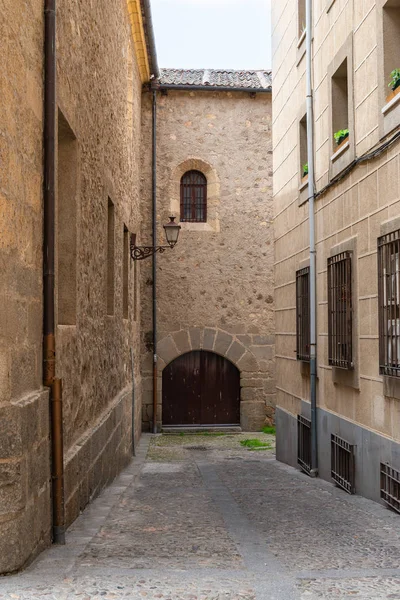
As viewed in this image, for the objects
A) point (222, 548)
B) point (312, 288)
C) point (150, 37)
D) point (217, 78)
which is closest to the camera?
point (222, 548)

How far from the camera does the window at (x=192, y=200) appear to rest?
17250 millimetres

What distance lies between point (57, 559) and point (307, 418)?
20.5ft

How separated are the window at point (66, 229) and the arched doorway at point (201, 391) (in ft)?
35.5

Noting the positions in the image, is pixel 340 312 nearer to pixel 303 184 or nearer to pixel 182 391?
pixel 303 184

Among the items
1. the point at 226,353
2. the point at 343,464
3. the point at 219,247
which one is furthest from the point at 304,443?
the point at 219,247

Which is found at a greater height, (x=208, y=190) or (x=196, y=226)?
(x=208, y=190)

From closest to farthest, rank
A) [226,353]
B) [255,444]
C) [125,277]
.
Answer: [125,277] < [255,444] < [226,353]

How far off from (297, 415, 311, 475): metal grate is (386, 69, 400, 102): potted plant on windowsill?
4811mm

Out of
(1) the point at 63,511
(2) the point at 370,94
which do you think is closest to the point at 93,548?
(1) the point at 63,511

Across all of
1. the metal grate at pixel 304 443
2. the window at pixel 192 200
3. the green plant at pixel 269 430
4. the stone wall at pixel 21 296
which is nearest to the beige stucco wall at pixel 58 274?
the stone wall at pixel 21 296

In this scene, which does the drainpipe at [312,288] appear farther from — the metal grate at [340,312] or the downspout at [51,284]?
the downspout at [51,284]

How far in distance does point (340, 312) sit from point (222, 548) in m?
4.15

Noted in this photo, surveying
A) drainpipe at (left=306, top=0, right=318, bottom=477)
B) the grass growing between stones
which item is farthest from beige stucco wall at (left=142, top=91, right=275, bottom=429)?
drainpipe at (left=306, top=0, right=318, bottom=477)

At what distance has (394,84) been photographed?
683cm
